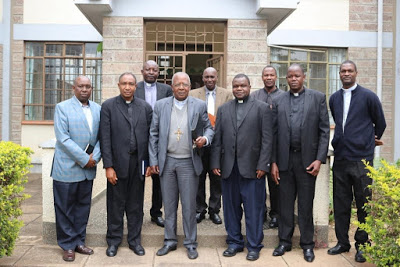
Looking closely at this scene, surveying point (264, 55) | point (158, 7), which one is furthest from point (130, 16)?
point (264, 55)

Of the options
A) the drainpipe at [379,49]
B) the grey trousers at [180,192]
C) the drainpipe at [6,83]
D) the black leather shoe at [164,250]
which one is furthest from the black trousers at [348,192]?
the drainpipe at [6,83]

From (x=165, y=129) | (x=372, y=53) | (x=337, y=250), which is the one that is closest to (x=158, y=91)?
(x=165, y=129)

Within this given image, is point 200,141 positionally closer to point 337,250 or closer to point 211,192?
point 211,192

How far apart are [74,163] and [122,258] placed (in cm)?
120

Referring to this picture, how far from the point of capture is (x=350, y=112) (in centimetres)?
509

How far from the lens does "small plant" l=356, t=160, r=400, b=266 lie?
411cm

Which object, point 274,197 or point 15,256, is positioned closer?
point 15,256

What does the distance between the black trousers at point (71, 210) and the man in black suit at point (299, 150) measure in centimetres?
221

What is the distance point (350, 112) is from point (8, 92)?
10.2 meters

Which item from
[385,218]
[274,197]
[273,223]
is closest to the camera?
[385,218]

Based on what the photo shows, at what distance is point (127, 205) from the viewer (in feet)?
17.3

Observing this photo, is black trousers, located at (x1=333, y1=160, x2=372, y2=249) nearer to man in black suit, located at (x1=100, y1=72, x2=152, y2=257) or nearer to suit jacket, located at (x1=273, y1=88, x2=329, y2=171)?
suit jacket, located at (x1=273, y1=88, x2=329, y2=171)

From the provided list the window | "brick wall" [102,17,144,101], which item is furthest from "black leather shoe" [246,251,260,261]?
the window

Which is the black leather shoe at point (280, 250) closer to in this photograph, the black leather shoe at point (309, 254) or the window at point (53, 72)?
the black leather shoe at point (309, 254)
